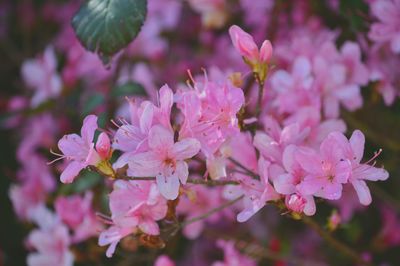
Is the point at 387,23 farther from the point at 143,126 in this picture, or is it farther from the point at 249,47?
the point at 143,126

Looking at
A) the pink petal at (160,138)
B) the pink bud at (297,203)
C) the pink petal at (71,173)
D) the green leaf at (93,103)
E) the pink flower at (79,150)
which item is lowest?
the green leaf at (93,103)

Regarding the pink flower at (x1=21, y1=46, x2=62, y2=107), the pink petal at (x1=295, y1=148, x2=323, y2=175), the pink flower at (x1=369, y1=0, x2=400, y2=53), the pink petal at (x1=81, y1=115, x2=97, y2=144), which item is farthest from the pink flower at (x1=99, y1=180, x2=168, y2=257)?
the pink flower at (x1=21, y1=46, x2=62, y2=107)

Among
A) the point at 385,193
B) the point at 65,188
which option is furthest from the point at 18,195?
the point at 385,193

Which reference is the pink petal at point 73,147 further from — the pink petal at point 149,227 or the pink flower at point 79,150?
the pink petal at point 149,227

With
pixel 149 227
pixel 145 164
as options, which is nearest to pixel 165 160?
pixel 145 164

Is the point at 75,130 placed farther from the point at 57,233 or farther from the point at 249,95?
the point at 249,95

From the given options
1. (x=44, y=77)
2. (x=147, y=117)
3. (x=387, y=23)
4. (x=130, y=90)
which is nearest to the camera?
(x=147, y=117)

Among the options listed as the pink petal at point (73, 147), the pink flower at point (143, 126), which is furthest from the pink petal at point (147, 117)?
the pink petal at point (73, 147)
